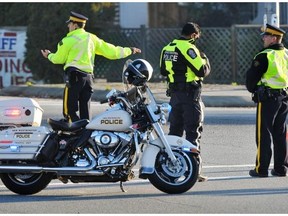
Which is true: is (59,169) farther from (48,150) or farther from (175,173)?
(175,173)

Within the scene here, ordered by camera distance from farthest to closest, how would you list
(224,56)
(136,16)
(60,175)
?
(136,16) < (224,56) < (60,175)

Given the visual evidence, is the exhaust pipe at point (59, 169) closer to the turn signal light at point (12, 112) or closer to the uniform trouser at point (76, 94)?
the turn signal light at point (12, 112)

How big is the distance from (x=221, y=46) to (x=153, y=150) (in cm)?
1522

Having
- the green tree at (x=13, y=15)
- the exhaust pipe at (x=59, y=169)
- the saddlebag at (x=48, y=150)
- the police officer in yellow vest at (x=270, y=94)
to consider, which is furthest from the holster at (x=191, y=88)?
the green tree at (x=13, y=15)

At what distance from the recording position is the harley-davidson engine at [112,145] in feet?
29.5

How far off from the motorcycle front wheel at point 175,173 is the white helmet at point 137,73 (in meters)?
0.79

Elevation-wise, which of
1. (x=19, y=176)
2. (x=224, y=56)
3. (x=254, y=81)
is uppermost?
(x=254, y=81)

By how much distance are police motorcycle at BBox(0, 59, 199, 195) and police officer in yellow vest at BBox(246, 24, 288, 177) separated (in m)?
1.43

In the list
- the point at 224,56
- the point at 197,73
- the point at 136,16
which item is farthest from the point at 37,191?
the point at 136,16

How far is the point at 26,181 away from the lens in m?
9.09

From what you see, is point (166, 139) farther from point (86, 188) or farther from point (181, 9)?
point (181, 9)

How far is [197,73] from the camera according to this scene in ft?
32.4

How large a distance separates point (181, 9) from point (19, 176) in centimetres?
2322

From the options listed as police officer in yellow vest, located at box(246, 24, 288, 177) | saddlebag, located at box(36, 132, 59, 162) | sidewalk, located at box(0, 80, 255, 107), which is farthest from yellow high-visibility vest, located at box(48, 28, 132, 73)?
sidewalk, located at box(0, 80, 255, 107)
